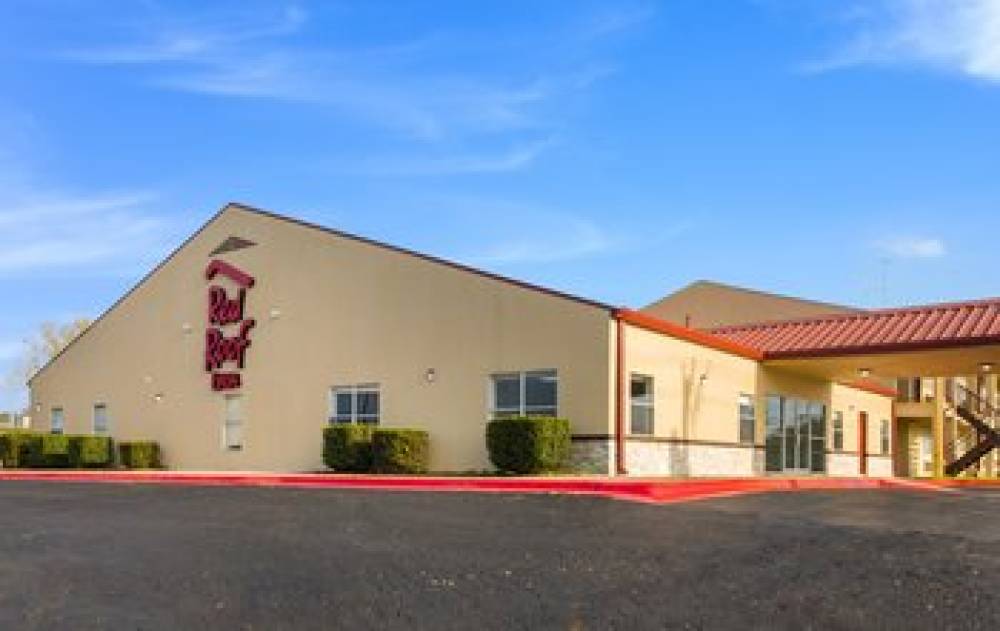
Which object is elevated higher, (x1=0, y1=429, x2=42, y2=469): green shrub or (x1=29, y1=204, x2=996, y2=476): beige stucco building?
(x1=29, y1=204, x2=996, y2=476): beige stucco building

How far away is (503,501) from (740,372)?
1283cm

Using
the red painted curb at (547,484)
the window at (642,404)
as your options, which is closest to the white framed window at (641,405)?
the window at (642,404)

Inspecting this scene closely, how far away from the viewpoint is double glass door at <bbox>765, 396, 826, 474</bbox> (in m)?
29.0

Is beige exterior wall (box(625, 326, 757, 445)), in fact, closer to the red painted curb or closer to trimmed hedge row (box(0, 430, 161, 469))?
the red painted curb

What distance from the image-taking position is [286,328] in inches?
1125

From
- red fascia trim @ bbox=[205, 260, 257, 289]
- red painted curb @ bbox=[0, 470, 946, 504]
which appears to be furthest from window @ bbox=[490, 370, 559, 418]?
red fascia trim @ bbox=[205, 260, 257, 289]

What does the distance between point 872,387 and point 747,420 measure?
37.1ft

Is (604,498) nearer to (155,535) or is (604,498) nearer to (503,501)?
(503,501)

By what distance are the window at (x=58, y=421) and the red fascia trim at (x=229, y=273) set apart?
9.60 m

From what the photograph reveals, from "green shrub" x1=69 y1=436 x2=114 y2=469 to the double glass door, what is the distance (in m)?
19.3

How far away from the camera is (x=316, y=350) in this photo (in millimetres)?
27625

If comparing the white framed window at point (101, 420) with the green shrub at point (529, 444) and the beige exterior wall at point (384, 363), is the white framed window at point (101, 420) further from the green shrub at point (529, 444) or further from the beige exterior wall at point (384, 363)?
the green shrub at point (529, 444)

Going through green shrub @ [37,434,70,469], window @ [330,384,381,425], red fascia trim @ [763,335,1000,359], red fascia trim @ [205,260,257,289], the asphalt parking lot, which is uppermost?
red fascia trim @ [205,260,257,289]

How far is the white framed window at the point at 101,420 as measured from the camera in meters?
34.9
